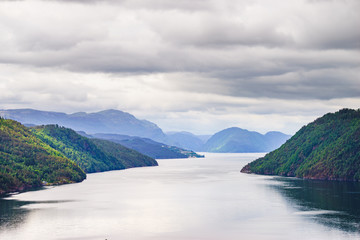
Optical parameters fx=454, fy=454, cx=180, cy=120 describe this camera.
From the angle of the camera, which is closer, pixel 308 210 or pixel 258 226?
pixel 258 226

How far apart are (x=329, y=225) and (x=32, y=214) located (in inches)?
4433

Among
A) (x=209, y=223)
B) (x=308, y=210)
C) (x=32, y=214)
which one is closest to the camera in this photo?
(x=209, y=223)

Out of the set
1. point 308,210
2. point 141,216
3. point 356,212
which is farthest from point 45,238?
point 356,212

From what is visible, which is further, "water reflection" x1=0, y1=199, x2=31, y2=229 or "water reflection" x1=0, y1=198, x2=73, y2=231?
"water reflection" x1=0, y1=199, x2=31, y2=229

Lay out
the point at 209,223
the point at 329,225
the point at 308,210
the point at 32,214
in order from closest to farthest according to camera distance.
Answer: the point at 329,225
the point at 209,223
the point at 32,214
the point at 308,210

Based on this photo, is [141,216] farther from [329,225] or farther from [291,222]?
[329,225]

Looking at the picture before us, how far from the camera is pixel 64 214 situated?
185m

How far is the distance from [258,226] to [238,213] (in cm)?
3157

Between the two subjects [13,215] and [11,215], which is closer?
[11,215]

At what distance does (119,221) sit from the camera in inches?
6747

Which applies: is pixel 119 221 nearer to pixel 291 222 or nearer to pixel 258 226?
pixel 258 226

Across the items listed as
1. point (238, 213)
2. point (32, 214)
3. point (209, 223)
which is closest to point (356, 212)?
point (238, 213)

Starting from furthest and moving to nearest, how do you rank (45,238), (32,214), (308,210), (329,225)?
(308,210)
(32,214)
(329,225)
(45,238)

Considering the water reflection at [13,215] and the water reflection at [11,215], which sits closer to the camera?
the water reflection at [13,215]
